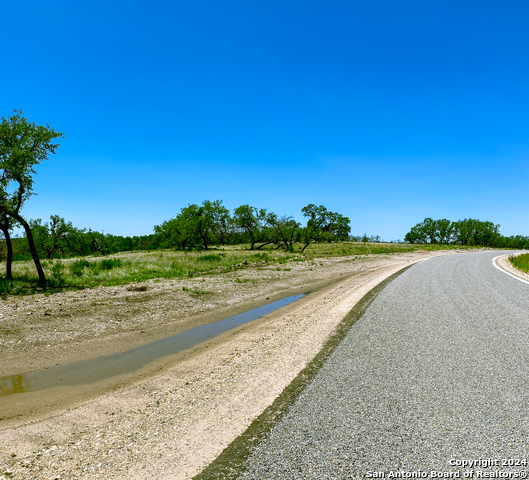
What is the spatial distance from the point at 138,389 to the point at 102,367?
7.33 feet

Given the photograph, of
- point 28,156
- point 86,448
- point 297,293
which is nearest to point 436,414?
point 86,448

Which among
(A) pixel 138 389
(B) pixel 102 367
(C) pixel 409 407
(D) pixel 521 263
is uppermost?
(D) pixel 521 263

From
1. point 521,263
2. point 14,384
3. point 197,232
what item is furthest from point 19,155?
point 197,232

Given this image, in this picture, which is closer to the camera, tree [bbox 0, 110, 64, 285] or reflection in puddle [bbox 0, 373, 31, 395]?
reflection in puddle [bbox 0, 373, 31, 395]

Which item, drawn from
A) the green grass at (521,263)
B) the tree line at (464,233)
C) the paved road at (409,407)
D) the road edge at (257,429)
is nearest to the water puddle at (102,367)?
the road edge at (257,429)

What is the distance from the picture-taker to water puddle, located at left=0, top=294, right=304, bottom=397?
263 inches

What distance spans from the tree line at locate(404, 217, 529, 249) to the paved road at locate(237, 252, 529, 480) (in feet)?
385

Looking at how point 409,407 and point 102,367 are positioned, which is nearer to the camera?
point 409,407

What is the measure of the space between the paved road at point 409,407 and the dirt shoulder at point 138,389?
800 millimetres

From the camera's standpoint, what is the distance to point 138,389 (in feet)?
19.8

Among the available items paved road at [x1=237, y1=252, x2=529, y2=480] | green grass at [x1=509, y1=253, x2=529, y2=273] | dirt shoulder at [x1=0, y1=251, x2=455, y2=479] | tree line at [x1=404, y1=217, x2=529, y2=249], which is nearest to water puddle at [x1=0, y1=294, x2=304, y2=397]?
dirt shoulder at [x1=0, y1=251, x2=455, y2=479]

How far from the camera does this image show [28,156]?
1655cm

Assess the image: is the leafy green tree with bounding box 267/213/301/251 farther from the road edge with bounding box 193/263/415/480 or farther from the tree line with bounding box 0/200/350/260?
the road edge with bounding box 193/263/415/480

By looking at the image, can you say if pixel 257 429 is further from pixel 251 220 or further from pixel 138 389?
pixel 251 220
